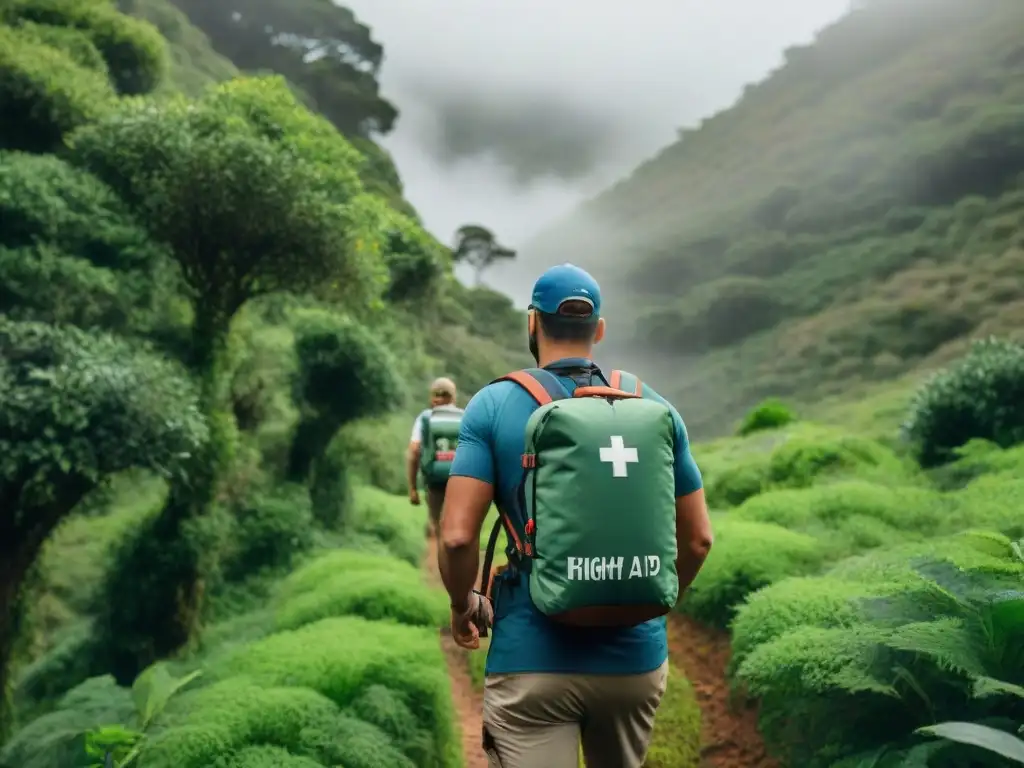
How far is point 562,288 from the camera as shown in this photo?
2471 mm

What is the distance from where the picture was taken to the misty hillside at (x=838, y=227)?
30969mm

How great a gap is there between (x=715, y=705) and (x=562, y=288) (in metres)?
4.64

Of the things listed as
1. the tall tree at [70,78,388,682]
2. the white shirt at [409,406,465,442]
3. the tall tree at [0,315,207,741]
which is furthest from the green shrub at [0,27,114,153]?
the white shirt at [409,406,465,442]

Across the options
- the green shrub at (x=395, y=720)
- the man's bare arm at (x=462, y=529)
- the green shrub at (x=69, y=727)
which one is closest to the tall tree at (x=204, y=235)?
the green shrub at (x=69, y=727)

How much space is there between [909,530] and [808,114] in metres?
58.6

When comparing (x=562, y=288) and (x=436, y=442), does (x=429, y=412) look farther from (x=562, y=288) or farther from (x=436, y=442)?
(x=562, y=288)

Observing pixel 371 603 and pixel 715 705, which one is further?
pixel 371 603

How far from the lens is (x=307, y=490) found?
1271 cm

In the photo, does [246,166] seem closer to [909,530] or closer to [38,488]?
[38,488]

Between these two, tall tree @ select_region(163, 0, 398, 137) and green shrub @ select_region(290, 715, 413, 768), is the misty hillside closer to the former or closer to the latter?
tall tree @ select_region(163, 0, 398, 137)

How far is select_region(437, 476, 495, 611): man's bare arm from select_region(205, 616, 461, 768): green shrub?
3026 millimetres

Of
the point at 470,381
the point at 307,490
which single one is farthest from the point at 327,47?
the point at 307,490

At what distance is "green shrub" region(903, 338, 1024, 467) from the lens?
410 inches

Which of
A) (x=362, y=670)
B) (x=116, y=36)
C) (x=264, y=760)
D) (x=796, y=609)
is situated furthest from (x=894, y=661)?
(x=116, y=36)
